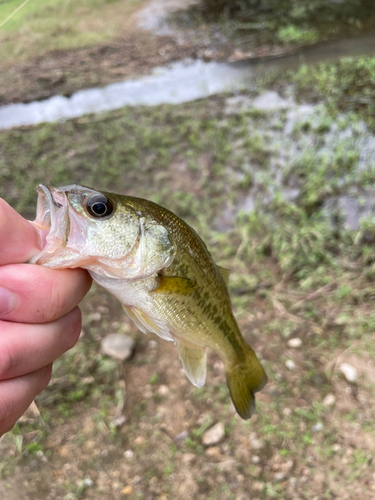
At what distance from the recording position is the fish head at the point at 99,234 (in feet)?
4.10

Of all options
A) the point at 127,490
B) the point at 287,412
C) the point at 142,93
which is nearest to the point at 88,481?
the point at 127,490

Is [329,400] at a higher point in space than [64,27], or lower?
lower

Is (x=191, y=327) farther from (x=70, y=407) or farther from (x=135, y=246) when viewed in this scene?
(x=70, y=407)

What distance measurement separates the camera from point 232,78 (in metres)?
6.84

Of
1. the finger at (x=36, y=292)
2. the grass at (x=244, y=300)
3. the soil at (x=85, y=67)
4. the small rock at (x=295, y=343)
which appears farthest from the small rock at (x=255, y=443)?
the soil at (x=85, y=67)

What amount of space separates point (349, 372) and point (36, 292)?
2543 millimetres

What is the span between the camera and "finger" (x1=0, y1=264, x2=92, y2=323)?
1.14 metres

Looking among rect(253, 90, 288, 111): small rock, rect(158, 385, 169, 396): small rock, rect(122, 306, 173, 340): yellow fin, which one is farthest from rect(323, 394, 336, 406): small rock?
rect(253, 90, 288, 111): small rock

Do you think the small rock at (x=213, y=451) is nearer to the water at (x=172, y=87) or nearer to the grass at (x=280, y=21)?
the water at (x=172, y=87)

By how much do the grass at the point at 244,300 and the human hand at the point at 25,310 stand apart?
156 centimetres

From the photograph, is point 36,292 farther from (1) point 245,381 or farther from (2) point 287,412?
(2) point 287,412

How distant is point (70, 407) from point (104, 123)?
15.2 ft

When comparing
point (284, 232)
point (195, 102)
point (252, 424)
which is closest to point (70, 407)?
point (252, 424)

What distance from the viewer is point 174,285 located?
1.51 meters
